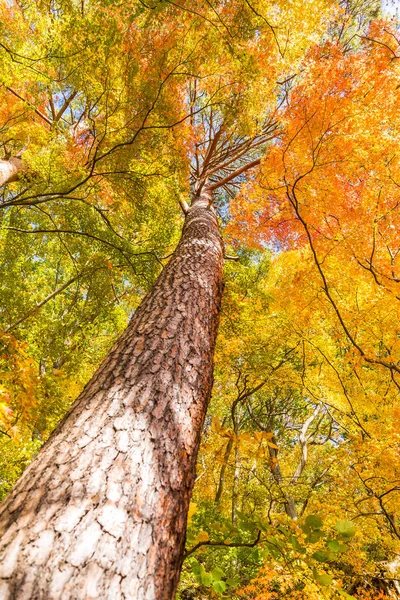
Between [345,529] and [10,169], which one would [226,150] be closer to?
[10,169]

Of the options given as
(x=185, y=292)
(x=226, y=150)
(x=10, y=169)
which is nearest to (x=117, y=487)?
(x=185, y=292)

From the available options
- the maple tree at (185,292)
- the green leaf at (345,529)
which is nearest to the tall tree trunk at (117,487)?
the maple tree at (185,292)

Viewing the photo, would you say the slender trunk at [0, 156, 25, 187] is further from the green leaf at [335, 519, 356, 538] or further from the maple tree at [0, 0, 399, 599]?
the green leaf at [335, 519, 356, 538]

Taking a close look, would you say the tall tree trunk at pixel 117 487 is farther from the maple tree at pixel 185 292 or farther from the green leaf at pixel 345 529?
the green leaf at pixel 345 529

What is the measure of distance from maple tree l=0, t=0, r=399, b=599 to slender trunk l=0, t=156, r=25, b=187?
103 millimetres

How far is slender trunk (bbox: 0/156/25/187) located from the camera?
6414 mm

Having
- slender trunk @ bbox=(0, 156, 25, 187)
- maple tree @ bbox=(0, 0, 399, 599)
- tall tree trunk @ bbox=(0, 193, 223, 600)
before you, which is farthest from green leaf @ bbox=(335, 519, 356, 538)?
slender trunk @ bbox=(0, 156, 25, 187)

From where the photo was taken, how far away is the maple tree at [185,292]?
1172 mm

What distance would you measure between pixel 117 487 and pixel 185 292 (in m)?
1.81

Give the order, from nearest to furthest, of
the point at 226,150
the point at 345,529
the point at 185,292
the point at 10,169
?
the point at 345,529, the point at 185,292, the point at 10,169, the point at 226,150

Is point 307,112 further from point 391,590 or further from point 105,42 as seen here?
point 391,590

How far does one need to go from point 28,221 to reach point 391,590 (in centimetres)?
1192

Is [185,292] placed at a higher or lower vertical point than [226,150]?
lower

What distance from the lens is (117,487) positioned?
1.12m
